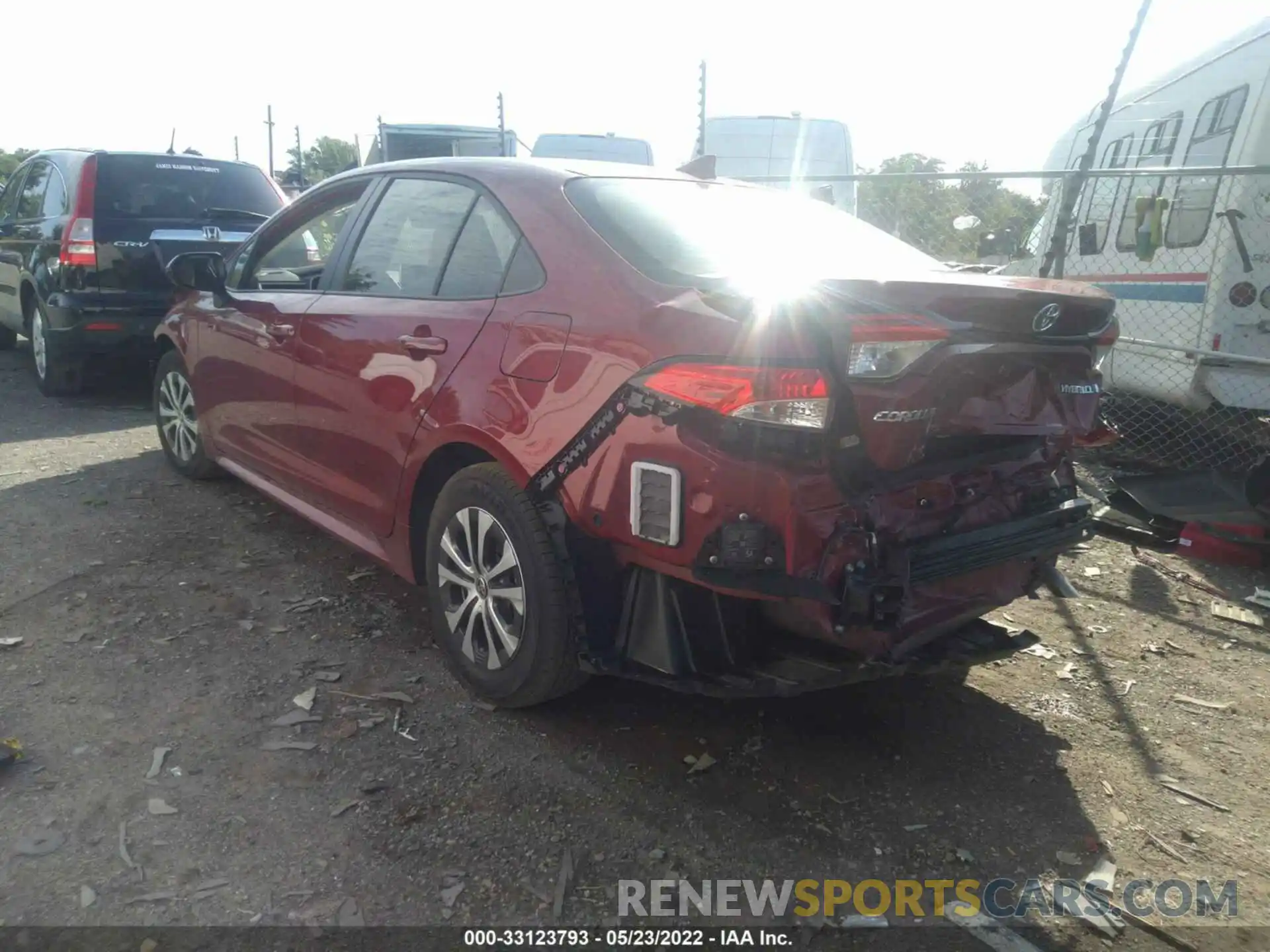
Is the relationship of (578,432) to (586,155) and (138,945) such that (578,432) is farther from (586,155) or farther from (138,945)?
(586,155)

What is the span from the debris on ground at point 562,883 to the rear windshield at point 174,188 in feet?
21.6

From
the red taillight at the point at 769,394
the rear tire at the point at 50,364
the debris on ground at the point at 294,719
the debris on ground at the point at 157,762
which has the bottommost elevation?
the rear tire at the point at 50,364

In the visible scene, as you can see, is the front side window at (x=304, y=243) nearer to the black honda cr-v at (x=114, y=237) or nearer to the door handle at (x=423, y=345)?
the door handle at (x=423, y=345)

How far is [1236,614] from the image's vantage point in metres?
4.35

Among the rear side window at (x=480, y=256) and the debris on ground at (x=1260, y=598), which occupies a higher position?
the rear side window at (x=480, y=256)

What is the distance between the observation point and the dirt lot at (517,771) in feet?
8.10

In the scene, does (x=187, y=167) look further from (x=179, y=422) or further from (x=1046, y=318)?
(x=1046, y=318)

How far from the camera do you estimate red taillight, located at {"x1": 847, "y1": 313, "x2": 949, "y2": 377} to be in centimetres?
244

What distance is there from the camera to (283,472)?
4.40m

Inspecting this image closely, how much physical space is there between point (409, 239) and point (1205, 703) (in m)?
3.38

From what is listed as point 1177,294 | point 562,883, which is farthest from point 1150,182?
point 562,883

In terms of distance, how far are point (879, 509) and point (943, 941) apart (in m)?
1.06

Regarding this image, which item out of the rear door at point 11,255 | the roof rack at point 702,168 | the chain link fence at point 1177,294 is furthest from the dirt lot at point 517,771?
the rear door at point 11,255

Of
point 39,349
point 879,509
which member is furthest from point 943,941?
point 39,349
